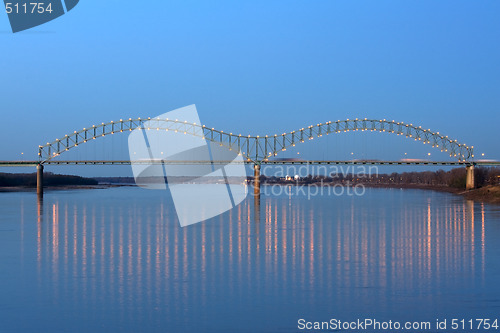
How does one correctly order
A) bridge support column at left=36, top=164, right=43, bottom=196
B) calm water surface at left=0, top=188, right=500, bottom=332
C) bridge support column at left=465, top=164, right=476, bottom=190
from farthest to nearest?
bridge support column at left=465, top=164, right=476, bottom=190, bridge support column at left=36, top=164, right=43, bottom=196, calm water surface at left=0, top=188, right=500, bottom=332

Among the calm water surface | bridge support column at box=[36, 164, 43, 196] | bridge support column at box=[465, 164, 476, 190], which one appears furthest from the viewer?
bridge support column at box=[465, 164, 476, 190]

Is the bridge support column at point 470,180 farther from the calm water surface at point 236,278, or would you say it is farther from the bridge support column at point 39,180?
the calm water surface at point 236,278

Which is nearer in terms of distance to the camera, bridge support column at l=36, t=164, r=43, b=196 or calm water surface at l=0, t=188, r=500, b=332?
calm water surface at l=0, t=188, r=500, b=332

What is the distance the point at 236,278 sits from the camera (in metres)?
18.7

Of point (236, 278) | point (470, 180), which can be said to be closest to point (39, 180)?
point (470, 180)

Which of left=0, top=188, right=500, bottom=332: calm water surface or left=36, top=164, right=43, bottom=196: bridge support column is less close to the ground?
left=0, top=188, right=500, bottom=332: calm water surface

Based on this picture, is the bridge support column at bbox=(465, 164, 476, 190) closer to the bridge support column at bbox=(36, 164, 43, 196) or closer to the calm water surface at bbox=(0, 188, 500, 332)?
the bridge support column at bbox=(36, 164, 43, 196)

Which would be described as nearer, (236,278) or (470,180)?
(236,278)

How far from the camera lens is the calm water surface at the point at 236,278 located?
14.1 m

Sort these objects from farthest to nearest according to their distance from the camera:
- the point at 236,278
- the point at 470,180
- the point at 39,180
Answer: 1. the point at 470,180
2. the point at 39,180
3. the point at 236,278

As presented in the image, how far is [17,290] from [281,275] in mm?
7429

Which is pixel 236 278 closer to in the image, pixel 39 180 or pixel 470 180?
pixel 39 180

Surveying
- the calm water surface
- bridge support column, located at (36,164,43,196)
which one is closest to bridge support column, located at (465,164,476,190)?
bridge support column, located at (36,164,43,196)

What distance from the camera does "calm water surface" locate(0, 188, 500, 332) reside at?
14094 mm
